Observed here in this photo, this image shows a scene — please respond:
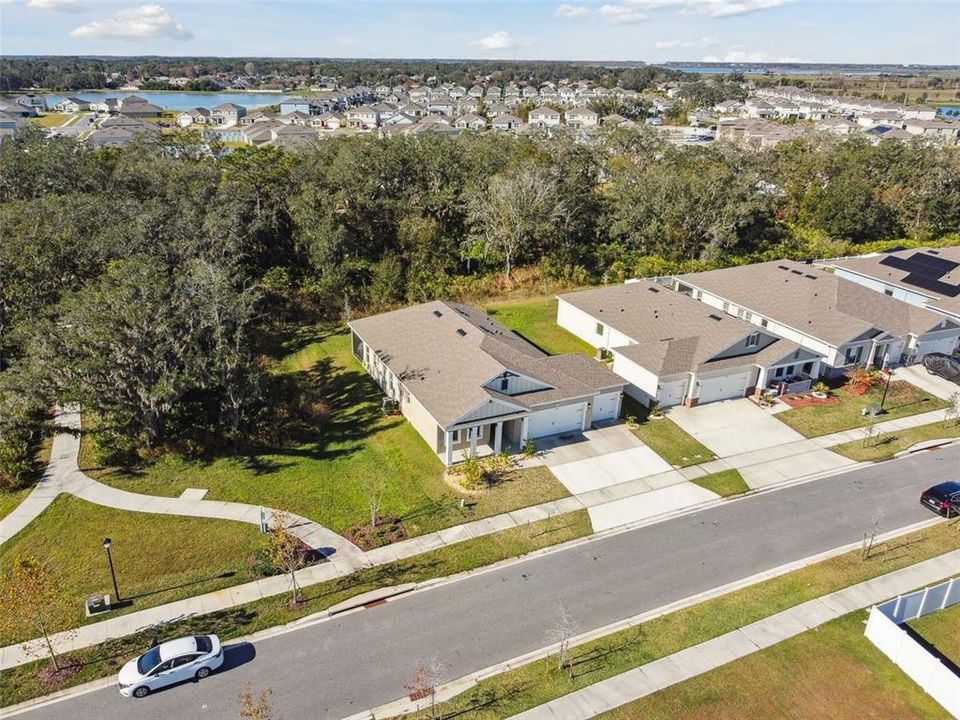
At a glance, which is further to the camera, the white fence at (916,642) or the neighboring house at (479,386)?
the neighboring house at (479,386)


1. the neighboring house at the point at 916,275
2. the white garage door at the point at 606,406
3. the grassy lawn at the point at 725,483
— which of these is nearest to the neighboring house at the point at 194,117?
the neighboring house at the point at 916,275

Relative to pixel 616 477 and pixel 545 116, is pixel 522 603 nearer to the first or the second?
pixel 616 477

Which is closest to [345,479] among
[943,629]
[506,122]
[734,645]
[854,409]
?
[734,645]

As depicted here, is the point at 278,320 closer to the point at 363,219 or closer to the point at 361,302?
the point at 361,302

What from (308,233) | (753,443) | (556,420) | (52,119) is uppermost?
(52,119)

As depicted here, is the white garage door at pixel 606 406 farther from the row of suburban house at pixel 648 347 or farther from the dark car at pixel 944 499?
the dark car at pixel 944 499

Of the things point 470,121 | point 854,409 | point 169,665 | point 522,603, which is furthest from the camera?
point 470,121
